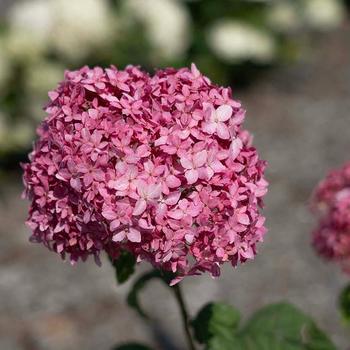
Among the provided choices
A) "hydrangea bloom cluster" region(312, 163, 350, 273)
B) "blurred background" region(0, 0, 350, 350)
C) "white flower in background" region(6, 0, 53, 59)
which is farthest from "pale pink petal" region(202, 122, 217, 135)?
"white flower in background" region(6, 0, 53, 59)

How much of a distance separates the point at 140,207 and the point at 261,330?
64 centimetres

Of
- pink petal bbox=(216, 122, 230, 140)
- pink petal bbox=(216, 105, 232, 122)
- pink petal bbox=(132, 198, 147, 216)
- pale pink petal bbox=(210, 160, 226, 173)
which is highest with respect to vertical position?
pink petal bbox=(216, 105, 232, 122)

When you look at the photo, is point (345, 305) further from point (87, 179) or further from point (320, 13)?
point (320, 13)

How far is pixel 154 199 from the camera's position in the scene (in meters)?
1.39

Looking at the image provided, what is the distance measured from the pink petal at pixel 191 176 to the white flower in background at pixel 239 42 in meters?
3.71

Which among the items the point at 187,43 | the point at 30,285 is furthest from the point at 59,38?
the point at 30,285

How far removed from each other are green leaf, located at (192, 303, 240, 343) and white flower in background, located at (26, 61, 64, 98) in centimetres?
270

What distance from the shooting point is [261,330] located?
192cm

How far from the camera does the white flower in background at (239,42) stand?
16.6 feet

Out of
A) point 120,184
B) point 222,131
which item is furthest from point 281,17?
point 120,184

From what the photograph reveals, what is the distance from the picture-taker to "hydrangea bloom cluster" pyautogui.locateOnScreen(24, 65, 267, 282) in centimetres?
141

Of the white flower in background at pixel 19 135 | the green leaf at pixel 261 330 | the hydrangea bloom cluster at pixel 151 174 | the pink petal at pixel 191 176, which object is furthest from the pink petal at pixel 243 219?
the white flower in background at pixel 19 135

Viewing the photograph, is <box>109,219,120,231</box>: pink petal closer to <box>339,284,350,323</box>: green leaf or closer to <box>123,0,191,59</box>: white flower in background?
<box>339,284,350,323</box>: green leaf

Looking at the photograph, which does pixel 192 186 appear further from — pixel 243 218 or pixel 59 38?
pixel 59 38
